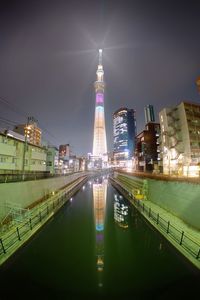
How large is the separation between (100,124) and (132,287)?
435 ft

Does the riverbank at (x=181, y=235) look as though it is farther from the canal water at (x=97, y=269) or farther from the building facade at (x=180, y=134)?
the building facade at (x=180, y=134)

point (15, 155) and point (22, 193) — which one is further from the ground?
point (15, 155)

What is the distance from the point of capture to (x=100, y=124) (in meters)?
138

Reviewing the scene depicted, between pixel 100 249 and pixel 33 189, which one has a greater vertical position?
pixel 33 189

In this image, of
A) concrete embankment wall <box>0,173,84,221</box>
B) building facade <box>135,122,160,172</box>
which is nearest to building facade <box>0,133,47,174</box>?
concrete embankment wall <box>0,173,84,221</box>

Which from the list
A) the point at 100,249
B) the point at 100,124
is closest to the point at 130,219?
the point at 100,249

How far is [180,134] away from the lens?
51.9m

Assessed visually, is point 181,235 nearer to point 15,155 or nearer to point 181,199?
point 181,199

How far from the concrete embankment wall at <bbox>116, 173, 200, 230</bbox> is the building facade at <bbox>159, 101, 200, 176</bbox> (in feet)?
87.1

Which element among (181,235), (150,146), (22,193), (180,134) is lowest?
(181,235)

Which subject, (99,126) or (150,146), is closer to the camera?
(150,146)

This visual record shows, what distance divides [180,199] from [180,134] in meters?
39.9

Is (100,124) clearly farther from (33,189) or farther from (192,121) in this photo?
(33,189)

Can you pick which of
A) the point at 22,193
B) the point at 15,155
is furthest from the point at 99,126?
the point at 22,193
